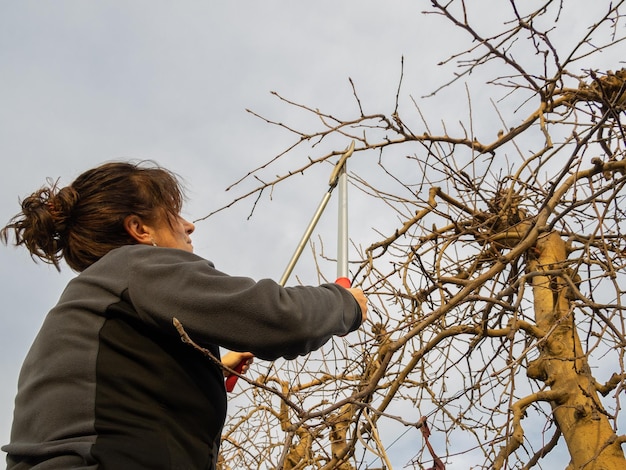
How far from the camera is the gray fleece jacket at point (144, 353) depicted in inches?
45.3

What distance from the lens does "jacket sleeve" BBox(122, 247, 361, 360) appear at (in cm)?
123

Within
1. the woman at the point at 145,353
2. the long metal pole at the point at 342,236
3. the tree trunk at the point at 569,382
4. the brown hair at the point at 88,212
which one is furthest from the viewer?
the tree trunk at the point at 569,382

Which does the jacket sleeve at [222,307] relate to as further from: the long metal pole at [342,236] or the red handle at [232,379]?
the red handle at [232,379]

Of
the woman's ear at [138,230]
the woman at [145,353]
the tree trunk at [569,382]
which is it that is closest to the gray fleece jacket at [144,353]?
the woman at [145,353]

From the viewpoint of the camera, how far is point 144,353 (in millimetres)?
1235

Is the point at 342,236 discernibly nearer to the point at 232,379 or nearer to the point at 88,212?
the point at 232,379

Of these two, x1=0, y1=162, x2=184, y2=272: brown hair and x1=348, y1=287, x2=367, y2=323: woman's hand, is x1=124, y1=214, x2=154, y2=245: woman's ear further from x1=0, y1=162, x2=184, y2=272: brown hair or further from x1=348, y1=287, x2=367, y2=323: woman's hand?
x1=348, y1=287, x2=367, y2=323: woman's hand

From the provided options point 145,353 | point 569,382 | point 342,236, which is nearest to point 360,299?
point 342,236

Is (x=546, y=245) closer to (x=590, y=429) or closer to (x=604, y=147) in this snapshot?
(x=604, y=147)

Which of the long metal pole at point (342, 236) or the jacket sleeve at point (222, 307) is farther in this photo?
the long metal pole at point (342, 236)

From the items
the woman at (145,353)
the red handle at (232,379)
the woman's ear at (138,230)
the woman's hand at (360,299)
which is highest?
the woman's ear at (138,230)

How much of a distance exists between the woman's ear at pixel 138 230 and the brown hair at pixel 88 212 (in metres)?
0.01

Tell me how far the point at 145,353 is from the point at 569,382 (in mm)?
2235

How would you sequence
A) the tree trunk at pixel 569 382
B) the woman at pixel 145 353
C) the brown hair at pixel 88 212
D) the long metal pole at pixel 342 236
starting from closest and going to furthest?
the woman at pixel 145 353
the brown hair at pixel 88 212
the long metal pole at pixel 342 236
the tree trunk at pixel 569 382
